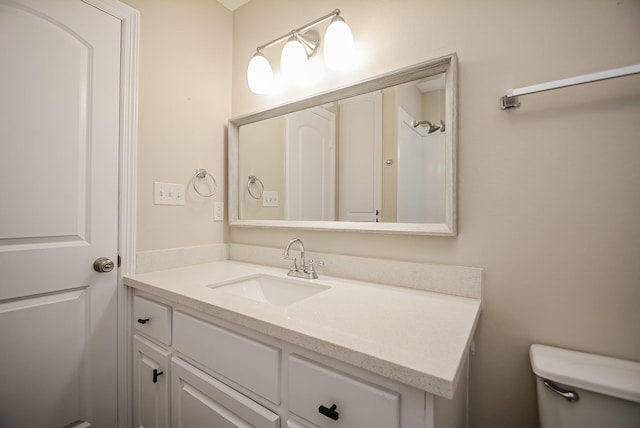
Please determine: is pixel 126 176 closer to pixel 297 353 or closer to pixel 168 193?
pixel 168 193

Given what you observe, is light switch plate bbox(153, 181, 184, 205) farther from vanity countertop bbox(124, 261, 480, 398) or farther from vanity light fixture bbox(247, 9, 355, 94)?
vanity light fixture bbox(247, 9, 355, 94)

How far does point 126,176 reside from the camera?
126cm

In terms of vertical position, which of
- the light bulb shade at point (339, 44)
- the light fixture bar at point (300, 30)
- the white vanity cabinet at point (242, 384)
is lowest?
the white vanity cabinet at point (242, 384)

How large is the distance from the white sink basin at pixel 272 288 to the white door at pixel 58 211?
21.6 inches

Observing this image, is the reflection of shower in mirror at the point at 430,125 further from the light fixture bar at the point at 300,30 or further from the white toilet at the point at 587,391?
the white toilet at the point at 587,391

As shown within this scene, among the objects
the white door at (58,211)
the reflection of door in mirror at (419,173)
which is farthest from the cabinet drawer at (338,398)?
the white door at (58,211)

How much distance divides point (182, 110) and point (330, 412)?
1.52 metres

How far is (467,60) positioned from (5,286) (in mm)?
1841

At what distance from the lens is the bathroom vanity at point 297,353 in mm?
569

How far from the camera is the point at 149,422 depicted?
113 centimetres

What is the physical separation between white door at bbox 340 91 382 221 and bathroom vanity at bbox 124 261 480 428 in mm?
329

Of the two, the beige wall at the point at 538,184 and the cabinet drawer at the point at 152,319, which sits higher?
the beige wall at the point at 538,184

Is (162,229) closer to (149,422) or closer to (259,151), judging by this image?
(259,151)

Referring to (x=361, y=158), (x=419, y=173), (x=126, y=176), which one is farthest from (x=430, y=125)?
(x=126, y=176)
